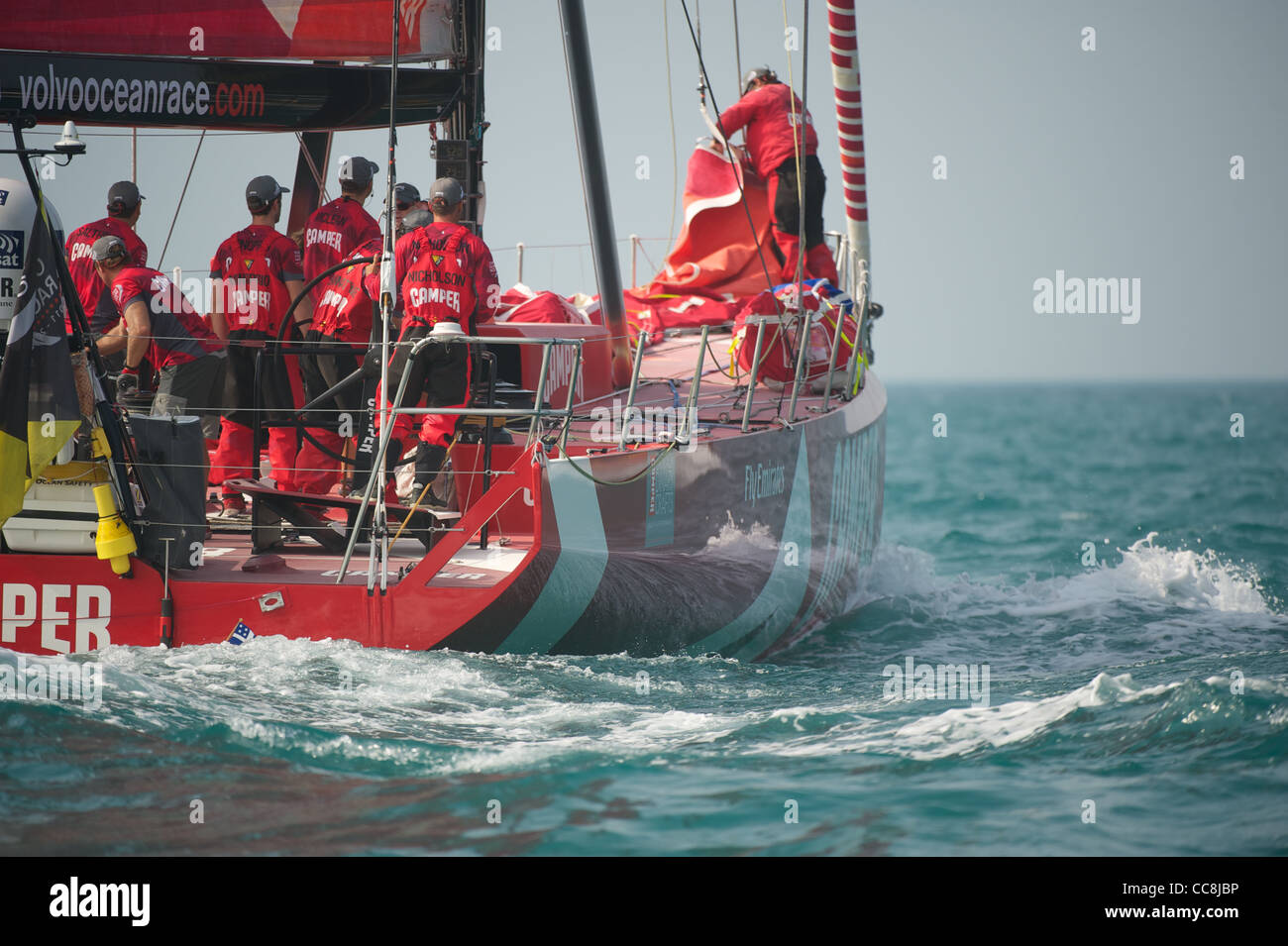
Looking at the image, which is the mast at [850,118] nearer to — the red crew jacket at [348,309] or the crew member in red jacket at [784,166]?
the crew member in red jacket at [784,166]

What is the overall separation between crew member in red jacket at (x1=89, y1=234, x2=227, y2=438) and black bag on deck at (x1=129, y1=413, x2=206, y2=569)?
0.78 m

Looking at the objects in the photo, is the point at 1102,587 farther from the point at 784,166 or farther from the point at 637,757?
the point at 637,757

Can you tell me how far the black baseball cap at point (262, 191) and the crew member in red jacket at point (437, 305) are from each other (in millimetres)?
1156

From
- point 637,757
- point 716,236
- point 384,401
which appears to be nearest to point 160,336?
point 384,401

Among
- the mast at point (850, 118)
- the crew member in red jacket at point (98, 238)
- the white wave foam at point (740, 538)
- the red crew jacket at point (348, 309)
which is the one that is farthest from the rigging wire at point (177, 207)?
the mast at point (850, 118)

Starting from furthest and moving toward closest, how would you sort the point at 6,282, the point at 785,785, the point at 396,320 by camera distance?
the point at 396,320 → the point at 6,282 → the point at 785,785

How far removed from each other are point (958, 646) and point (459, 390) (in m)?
3.44

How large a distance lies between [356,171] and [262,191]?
515mm

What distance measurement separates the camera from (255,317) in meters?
6.90

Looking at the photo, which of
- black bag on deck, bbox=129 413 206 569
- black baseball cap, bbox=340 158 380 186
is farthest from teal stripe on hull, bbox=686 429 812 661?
black baseball cap, bbox=340 158 380 186
